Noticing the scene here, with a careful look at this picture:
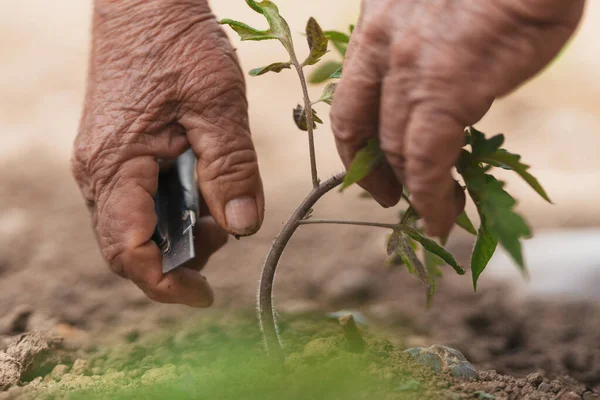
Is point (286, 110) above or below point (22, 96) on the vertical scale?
above

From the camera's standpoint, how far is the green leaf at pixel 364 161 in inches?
51.5

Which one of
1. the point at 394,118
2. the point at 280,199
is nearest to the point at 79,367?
the point at 394,118

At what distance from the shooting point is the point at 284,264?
3.17m

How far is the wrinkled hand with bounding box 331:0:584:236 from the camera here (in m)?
1.15

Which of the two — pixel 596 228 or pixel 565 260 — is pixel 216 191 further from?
pixel 596 228

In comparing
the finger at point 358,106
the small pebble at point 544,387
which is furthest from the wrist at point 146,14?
the small pebble at point 544,387

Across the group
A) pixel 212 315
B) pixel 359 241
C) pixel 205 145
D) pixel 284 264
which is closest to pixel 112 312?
pixel 212 315

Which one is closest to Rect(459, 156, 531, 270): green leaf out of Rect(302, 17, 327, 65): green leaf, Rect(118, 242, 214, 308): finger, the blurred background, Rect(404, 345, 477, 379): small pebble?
Rect(302, 17, 327, 65): green leaf

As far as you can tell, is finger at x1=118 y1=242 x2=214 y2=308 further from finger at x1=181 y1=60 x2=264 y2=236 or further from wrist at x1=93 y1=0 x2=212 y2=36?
wrist at x1=93 y1=0 x2=212 y2=36

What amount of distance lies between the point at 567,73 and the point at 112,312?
3.97 metres

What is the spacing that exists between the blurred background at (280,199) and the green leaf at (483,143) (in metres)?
1.17

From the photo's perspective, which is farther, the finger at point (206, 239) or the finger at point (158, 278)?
the finger at point (206, 239)

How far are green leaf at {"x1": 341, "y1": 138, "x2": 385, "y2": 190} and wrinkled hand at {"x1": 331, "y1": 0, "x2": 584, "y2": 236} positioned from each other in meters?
0.06

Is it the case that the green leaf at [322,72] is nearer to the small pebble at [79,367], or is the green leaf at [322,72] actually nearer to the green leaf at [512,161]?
the green leaf at [512,161]
